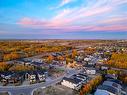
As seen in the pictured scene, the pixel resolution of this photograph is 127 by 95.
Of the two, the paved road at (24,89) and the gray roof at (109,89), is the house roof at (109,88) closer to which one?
the gray roof at (109,89)

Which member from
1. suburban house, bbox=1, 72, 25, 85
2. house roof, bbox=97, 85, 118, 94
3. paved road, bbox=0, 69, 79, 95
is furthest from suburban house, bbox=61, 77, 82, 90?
suburban house, bbox=1, 72, 25, 85

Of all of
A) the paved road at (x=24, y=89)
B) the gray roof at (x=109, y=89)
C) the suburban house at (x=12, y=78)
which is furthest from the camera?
the suburban house at (x=12, y=78)

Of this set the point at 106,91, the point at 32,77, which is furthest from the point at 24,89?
the point at 106,91

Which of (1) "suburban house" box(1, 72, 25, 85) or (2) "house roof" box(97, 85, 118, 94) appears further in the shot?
(1) "suburban house" box(1, 72, 25, 85)

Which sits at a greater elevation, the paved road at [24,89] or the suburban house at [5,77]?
the suburban house at [5,77]

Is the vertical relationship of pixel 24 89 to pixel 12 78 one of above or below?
below

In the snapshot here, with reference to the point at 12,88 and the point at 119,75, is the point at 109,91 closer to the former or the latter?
the point at 119,75

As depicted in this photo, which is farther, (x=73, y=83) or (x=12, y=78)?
(x=12, y=78)

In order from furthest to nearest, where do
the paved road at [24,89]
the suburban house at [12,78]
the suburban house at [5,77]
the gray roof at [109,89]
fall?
the suburban house at [5,77], the suburban house at [12,78], the paved road at [24,89], the gray roof at [109,89]

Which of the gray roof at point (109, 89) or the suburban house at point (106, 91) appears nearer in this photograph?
the suburban house at point (106, 91)

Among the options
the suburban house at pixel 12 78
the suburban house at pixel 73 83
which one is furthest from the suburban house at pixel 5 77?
the suburban house at pixel 73 83

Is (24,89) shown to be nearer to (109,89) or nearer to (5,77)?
(5,77)

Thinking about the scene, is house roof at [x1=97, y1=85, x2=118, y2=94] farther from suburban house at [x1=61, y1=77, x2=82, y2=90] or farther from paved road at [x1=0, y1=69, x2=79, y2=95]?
paved road at [x1=0, y1=69, x2=79, y2=95]
